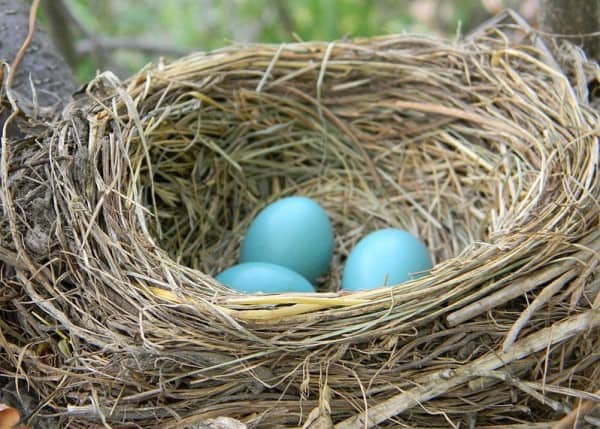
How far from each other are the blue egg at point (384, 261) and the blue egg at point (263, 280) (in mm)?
117

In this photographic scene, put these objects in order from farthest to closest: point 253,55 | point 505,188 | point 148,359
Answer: point 253,55, point 505,188, point 148,359

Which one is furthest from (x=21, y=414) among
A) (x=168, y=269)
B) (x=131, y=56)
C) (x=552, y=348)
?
(x=131, y=56)

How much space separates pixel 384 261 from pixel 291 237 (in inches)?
10.3

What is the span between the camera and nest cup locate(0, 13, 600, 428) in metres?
1.33

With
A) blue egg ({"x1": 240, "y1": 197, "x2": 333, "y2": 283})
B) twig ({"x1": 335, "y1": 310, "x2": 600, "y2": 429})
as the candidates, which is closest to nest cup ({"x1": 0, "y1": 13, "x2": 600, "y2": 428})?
twig ({"x1": 335, "y1": 310, "x2": 600, "y2": 429})

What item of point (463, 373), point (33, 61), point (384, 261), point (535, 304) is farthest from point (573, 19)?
point (33, 61)

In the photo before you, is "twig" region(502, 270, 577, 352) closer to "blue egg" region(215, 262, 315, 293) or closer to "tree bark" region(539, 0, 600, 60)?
"blue egg" region(215, 262, 315, 293)

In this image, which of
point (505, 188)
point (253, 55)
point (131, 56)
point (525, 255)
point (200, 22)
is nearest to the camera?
point (525, 255)

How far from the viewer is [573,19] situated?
198 centimetres

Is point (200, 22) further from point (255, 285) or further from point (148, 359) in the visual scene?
point (148, 359)

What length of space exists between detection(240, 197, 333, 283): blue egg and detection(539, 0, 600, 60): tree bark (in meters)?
0.75

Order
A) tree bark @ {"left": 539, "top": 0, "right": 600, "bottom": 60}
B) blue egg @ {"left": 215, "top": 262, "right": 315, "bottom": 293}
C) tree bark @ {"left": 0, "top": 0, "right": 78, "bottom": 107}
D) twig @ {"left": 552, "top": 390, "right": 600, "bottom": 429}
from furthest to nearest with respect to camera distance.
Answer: tree bark @ {"left": 539, "top": 0, "right": 600, "bottom": 60}, tree bark @ {"left": 0, "top": 0, "right": 78, "bottom": 107}, blue egg @ {"left": 215, "top": 262, "right": 315, "bottom": 293}, twig @ {"left": 552, "top": 390, "right": 600, "bottom": 429}

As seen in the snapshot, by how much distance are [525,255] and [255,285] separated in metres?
0.56

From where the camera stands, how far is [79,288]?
144cm
